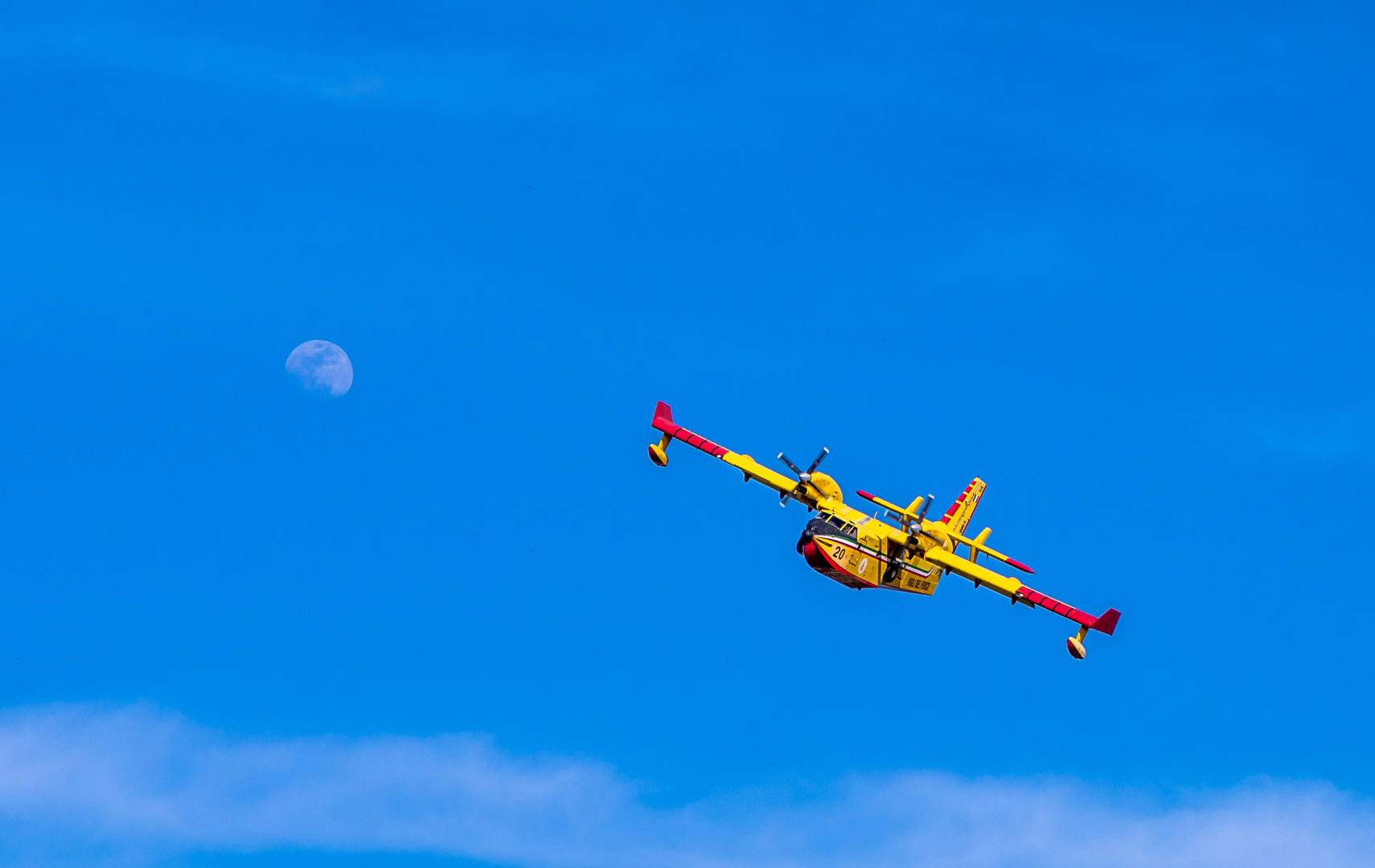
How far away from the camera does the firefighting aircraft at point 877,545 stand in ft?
416

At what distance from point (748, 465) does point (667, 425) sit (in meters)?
5.71

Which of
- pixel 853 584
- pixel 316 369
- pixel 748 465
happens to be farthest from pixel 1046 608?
pixel 316 369

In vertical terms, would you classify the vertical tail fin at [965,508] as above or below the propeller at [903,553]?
above

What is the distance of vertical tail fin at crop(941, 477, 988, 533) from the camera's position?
14512 centimetres

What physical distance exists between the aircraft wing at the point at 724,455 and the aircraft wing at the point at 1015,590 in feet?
33.2

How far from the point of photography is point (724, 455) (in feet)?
435

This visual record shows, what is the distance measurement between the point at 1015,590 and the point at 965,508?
18.2m

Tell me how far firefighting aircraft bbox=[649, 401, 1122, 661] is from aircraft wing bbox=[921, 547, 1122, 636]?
0.05m

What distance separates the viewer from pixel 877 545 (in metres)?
128

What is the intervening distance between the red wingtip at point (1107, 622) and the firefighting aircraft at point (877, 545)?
5cm

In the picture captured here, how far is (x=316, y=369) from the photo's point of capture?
143m

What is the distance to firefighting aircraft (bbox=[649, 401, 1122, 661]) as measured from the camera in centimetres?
12681

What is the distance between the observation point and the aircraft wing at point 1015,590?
128625mm

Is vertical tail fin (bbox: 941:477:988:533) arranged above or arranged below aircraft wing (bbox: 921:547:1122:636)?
above
